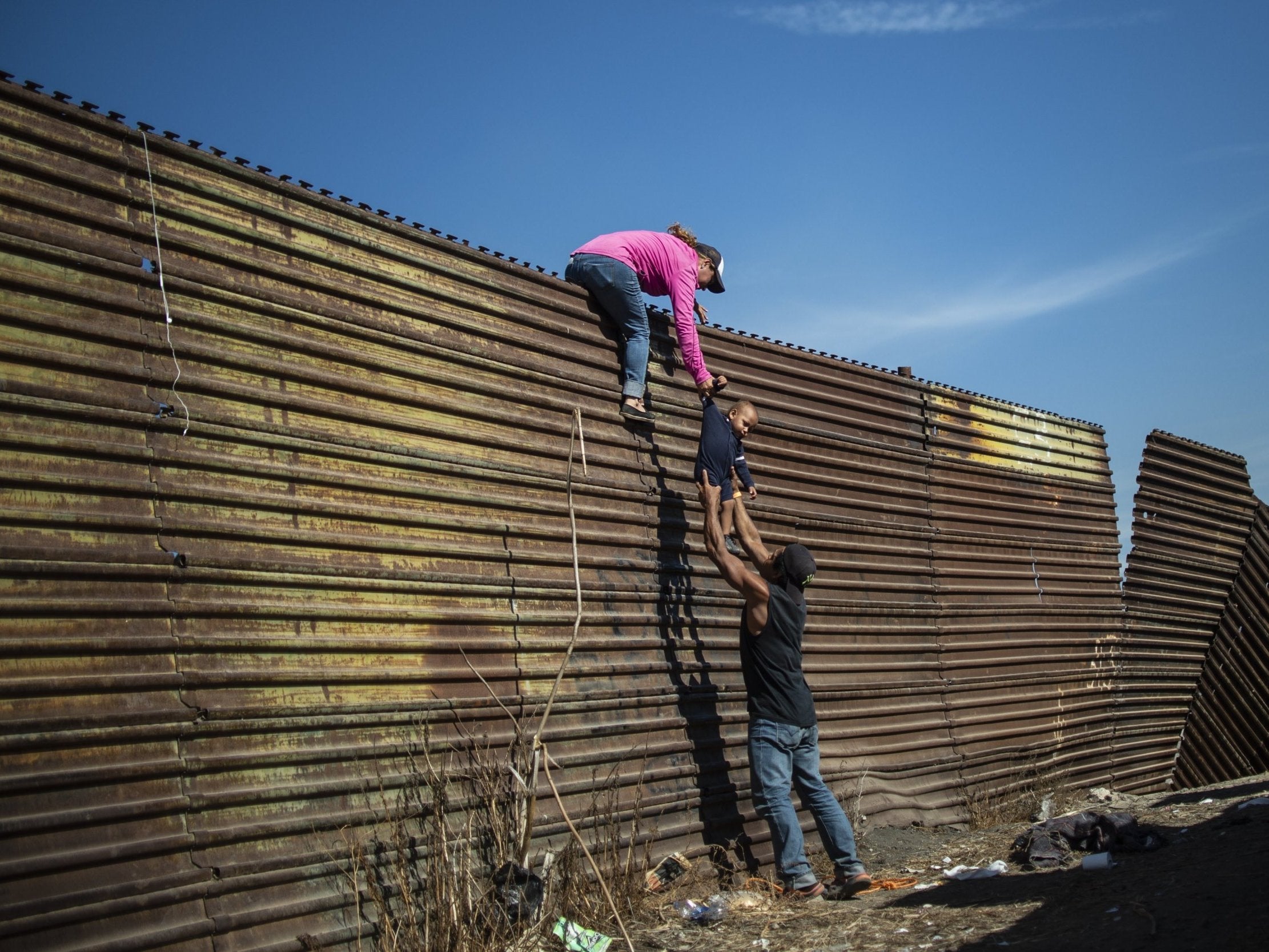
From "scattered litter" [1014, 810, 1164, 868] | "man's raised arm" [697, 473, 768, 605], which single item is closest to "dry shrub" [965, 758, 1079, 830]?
"scattered litter" [1014, 810, 1164, 868]

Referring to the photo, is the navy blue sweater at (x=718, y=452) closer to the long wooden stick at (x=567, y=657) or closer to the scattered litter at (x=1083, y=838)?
the long wooden stick at (x=567, y=657)

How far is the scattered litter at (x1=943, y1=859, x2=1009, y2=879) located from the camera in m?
6.47

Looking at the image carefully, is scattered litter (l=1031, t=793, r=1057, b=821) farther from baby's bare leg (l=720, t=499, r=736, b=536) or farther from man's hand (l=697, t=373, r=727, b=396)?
man's hand (l=697, t=373, r=727, b=396)

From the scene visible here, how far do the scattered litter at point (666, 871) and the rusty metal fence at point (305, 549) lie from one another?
0.57 feet

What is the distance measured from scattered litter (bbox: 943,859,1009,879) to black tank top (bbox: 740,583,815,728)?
130 centimetres

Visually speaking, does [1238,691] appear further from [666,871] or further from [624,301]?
[624,301]

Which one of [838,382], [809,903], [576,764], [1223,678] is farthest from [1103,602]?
[576,764]

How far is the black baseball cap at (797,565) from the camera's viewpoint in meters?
6.23

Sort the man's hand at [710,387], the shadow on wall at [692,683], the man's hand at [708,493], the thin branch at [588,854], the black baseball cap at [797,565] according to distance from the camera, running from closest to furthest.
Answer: the thin branch at [588,854] → the black baseball cap at [797,565] → the shadow on wall at [692,683] → the man's hand at [708,493] → the man's hand at [710,387]

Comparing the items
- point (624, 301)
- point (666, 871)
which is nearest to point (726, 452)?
point (624, 301)

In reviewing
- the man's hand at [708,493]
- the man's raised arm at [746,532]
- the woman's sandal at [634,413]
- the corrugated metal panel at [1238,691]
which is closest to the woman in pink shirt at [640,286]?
the woman's sandal at [634,413]

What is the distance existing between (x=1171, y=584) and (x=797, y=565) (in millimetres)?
6967

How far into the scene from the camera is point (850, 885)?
603cm

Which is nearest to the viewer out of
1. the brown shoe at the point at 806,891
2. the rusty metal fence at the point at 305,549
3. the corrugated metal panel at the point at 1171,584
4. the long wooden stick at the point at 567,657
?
the rusty metal fence at the point at 305,549
